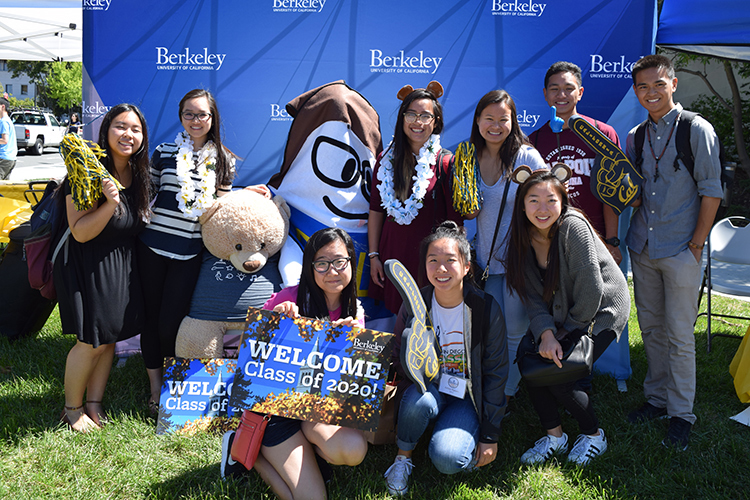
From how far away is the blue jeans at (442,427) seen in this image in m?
2.31

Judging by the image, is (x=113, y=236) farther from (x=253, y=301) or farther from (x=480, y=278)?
(x=480, y=278)

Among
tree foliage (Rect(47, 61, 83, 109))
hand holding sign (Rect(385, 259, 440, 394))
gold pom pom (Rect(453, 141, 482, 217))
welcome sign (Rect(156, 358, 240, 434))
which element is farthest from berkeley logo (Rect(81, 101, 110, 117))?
tree foliage (Rect(47, 61, 83, 109))

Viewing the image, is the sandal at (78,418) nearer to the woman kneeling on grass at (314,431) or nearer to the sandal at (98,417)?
the sandal at (98,417)

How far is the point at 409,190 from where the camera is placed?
2906 millimetres

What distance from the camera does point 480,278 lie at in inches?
114

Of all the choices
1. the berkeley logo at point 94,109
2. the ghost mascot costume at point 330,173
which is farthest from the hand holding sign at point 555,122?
the berkeley logo at point 94,109

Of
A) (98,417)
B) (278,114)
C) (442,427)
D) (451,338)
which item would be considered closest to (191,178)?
(278,114)

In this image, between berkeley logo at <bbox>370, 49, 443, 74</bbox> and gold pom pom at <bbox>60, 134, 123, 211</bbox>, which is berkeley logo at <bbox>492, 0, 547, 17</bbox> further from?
gold pom pom at <bbox>60, 134, 123, 211</bbox>

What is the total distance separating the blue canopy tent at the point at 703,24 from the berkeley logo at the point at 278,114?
2906mm

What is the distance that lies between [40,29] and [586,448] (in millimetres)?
10508

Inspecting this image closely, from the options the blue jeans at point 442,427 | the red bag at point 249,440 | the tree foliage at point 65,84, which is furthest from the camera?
the tree foliage at point 65,84

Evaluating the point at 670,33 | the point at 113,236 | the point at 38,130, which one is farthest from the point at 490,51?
the point at 38,130

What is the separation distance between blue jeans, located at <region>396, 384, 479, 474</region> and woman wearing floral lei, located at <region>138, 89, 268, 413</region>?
1511 millimetres

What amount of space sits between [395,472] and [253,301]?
1331mm
